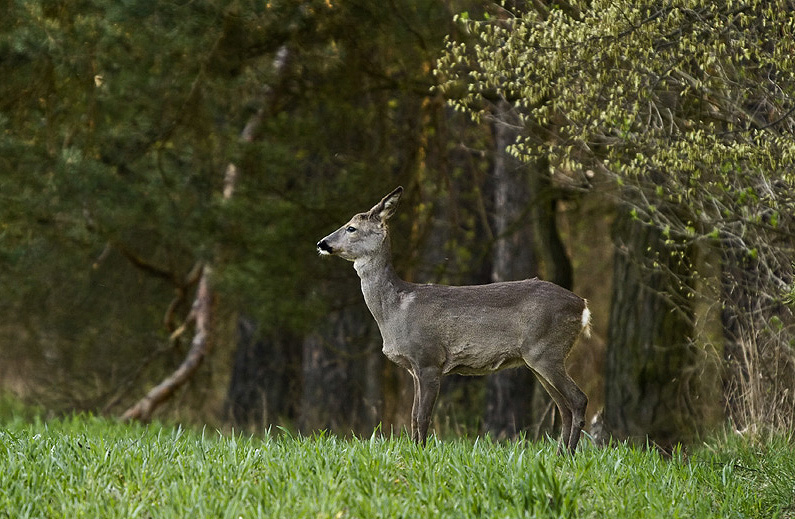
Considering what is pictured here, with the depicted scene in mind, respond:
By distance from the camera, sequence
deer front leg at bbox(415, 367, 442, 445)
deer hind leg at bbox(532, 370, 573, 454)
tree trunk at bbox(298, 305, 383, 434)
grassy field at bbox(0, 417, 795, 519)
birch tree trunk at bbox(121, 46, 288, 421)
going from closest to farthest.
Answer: grassy field at bbox(0, 417, 795, 519)
deer front leg at bbox(415, 367, 442, 445)
deer hind leg at bbox(532, 370, 573, 454)
birch tree trunk at bbox(121, 46, 288, 421)
tree trunk at bbox(298, 305, 383, 434)

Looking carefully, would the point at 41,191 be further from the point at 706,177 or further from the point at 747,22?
the point at 747,22

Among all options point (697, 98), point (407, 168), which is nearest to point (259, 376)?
point (407, 168)

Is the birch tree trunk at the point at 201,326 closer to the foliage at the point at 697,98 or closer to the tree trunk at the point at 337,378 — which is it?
the tree trunk at the point at 337,378

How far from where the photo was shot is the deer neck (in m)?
8.23

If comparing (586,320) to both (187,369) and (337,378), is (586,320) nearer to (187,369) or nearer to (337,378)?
(187,369)

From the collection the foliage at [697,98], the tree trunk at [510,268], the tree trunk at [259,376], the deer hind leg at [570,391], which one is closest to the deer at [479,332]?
the deer hind leg at [570,391]

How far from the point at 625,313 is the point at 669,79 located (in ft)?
11.5

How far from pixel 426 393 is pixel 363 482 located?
1.55 meters

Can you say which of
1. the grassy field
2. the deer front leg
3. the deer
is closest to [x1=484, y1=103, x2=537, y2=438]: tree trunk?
the deer

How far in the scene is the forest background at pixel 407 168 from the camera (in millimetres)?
9008

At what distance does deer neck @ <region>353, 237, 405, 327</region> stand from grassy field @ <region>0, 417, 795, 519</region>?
100 cm

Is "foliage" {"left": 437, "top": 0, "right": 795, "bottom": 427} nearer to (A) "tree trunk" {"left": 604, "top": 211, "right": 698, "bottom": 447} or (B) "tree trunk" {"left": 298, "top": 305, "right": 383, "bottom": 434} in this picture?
(A) "tree trunk" {"left": 604, "top": 211, "right": 698, "bottom": 447}

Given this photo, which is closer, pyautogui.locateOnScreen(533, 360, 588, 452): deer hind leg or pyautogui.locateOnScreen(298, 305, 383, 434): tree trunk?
pyautogui.locateOnScreen(533, 360, 588, 452): deer hind leg

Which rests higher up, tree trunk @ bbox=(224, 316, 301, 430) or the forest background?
the forest background
